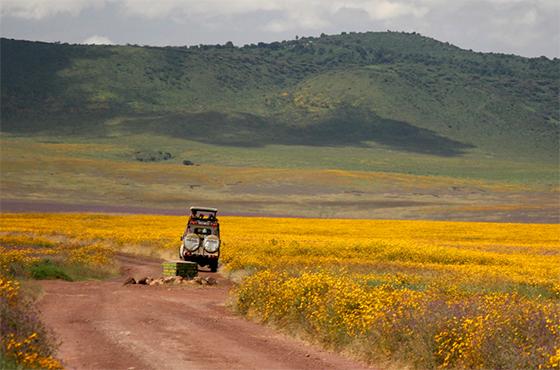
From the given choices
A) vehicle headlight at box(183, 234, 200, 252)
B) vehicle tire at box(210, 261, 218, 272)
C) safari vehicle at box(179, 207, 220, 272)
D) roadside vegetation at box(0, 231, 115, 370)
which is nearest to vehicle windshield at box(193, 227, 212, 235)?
safari vehicle at box(179, 207, 220, 272)

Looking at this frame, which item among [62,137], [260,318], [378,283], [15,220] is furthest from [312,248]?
[62,137]

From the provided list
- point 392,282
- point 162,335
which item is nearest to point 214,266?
point 392,282

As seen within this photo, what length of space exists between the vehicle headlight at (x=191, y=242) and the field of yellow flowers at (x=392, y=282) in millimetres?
1631

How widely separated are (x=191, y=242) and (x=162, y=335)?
709 inches

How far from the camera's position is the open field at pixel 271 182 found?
330ft

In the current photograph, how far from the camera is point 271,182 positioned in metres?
130

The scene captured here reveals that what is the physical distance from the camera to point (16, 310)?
49.5 ft

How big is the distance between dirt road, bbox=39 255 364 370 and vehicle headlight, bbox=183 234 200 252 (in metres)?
8.33

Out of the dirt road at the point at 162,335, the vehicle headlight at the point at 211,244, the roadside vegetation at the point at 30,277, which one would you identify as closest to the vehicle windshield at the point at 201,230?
the vehicle headlight at the point at 211,244

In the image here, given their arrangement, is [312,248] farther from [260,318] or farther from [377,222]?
[377,222]

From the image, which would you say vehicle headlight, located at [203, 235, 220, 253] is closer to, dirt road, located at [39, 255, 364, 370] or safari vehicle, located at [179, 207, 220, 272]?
safari vehicle, located at [179, 207, 220, 272]

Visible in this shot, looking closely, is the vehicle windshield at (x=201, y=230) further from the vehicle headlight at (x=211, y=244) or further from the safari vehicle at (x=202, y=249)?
the vehicle headlight at (x=211, y=244)

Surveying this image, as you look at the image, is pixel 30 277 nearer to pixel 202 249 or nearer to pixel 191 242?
pixel 191 242

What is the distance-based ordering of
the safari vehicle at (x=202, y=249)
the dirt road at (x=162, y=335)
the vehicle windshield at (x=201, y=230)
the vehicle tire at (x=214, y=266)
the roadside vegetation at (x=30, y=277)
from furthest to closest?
the vehicle windshield at (x=201, y=230)
the vehicle tire at (x=214, y=266)
the safari vehicle at (x=202, y=249)
the dirt road at (x=162, y=335)
the roadside vegetation at (x=30, y=277)
